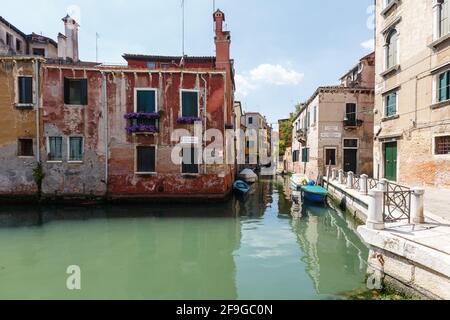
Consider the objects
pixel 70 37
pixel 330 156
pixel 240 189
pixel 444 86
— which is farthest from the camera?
pixel 330 156

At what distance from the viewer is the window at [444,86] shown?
9.28 m

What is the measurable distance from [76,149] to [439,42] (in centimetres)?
1649

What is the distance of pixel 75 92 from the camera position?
44.4 feet

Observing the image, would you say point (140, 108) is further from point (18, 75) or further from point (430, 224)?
point (430, 224)

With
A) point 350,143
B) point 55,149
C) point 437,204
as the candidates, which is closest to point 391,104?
point 350,143

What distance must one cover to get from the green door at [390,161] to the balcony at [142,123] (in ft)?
38.2

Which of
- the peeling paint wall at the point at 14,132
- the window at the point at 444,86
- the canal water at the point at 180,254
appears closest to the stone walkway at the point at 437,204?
the canal water at the point at 180,254

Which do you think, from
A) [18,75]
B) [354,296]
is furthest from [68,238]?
[18,75]

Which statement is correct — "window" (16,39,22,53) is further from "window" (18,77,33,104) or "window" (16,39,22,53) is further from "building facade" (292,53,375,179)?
"building facade" (292,53,375,179)

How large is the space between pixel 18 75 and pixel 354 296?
1674cm

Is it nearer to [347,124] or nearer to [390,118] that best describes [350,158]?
[347,124]

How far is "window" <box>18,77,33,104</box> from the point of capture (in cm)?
1319

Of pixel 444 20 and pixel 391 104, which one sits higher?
pixel 444 20

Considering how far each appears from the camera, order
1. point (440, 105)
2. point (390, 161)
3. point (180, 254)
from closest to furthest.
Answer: point (180, 254), point (440, 105), point (390, 161)
